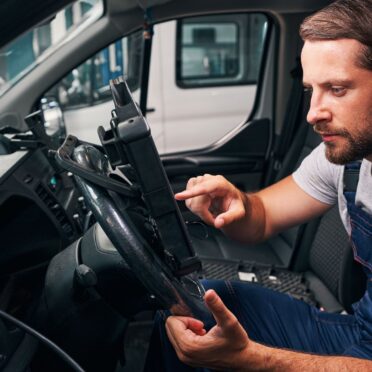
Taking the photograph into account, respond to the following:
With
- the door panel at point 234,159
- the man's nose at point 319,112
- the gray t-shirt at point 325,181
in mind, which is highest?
the man's nose at point 319,112

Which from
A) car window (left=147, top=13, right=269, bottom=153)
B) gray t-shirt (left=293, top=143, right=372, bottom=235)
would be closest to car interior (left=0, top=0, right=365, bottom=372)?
gray t-shirt (left=293, top=143, right=372, bottom=235)

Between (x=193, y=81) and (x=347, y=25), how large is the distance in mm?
3170

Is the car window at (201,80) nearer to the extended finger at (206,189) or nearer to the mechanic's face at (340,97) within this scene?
the extended finger at (206,189)

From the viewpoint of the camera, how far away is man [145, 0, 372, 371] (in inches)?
41.2

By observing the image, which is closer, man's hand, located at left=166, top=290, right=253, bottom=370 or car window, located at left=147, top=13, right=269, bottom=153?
man's hand, located at left=166, top=290, right=253, bottom=370

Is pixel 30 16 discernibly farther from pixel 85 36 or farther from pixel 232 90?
pixel 232 90

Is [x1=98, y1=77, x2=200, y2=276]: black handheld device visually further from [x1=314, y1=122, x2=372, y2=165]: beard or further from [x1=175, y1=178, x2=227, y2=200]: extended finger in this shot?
[x1=314, y1=122, x2=372, y2=165]: beard

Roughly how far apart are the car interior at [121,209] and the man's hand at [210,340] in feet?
0.18

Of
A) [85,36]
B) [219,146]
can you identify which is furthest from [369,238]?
[219,146]

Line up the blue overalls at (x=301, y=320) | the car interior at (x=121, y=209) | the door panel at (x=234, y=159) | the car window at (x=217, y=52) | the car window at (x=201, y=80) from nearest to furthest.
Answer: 1. the car interior at (x=121, y=209)
2. the blue overalls at (x=301, y=320)
3. the door panel at (x=234, y=159)
4. the car window at (x=201, y=80)
5. the car window at (x=217, y=52)

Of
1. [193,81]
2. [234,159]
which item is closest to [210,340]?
[234,159]

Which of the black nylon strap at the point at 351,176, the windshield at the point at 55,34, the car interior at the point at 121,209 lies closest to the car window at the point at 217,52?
the car interior at the point at 121,209

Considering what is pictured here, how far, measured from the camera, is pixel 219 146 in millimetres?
3027

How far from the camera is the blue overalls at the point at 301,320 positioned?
140 cm
